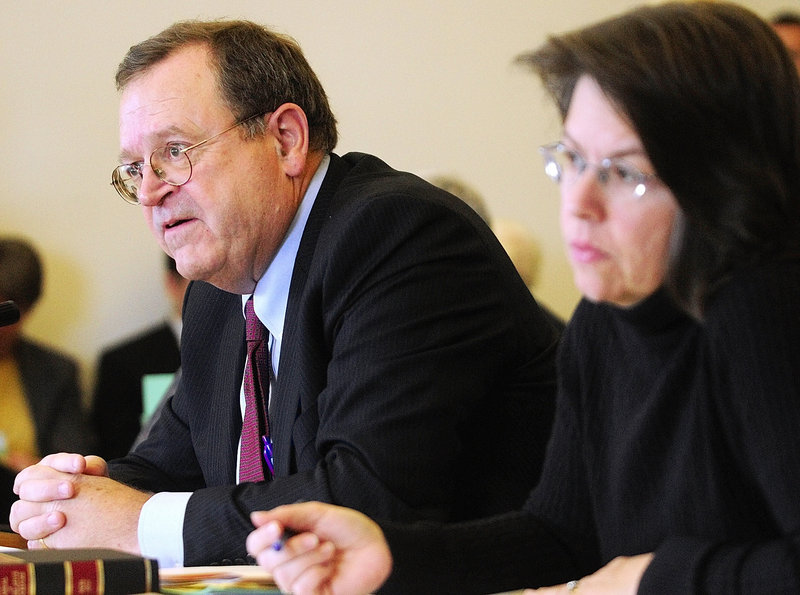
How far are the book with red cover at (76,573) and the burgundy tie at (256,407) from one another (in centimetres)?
61

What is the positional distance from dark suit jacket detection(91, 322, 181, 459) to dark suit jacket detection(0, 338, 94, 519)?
73 mm

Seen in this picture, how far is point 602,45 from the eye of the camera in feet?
3.46

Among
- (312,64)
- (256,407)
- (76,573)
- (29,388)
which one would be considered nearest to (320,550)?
(76,573)

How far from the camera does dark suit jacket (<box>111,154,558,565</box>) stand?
1546 mm

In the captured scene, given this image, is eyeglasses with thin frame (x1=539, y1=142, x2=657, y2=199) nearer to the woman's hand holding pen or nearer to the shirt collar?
the woman's hand holding pen

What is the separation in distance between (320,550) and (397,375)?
509 millimetres

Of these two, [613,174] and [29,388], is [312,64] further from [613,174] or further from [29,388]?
[613,174]

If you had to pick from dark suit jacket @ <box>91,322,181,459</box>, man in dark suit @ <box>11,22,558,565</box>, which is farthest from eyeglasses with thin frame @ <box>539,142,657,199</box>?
dark suit jacket @ <box>91,322,181,459</box>

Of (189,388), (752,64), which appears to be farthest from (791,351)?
(189,388)

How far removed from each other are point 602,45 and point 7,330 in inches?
143

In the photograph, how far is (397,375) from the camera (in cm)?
158

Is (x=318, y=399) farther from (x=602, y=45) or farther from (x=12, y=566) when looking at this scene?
(x=602, y=45)

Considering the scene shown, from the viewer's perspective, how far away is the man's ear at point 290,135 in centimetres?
192

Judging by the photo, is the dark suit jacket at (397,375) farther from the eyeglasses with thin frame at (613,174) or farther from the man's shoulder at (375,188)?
the eyeglasses with thin frame at (613,174)
